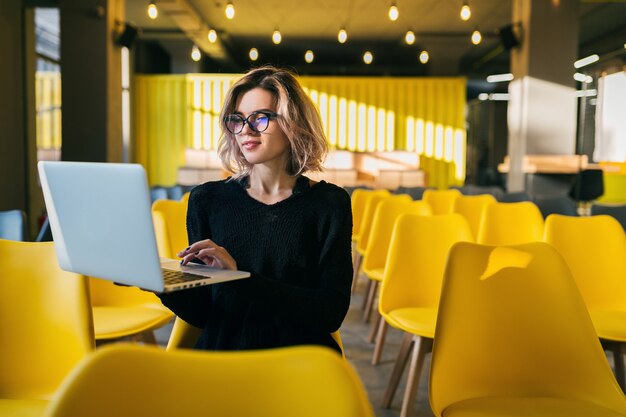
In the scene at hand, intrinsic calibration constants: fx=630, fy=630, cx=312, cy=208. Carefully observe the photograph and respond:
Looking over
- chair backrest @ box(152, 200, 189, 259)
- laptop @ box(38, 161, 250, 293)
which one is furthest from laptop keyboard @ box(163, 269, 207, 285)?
chair backrest @ box(152, 200, 189, 259)

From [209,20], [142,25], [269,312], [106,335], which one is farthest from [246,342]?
[142,25]

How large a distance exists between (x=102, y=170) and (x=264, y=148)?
48 cm

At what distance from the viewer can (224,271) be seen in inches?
49.4

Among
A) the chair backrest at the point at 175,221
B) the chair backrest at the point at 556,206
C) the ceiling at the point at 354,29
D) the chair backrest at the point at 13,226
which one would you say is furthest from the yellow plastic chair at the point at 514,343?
the ceiling at the point at 354,29

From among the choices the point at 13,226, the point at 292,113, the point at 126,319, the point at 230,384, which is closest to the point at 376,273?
the point at 126,319

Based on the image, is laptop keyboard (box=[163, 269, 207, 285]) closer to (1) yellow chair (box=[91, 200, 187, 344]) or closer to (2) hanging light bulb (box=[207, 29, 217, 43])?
(1) yellow chair (box=[91, 200, 187, 344])

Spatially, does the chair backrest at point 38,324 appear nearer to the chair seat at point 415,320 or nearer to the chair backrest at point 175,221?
the chair seat at point 415,320

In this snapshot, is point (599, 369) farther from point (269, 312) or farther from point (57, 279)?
point (57, 279)

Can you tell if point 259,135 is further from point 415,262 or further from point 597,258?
point 597,258

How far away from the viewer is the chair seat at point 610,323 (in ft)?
7.50

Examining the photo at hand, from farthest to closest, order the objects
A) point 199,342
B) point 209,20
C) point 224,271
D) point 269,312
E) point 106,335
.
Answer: point 209,20 < point 106,335 < point 199,342 < point 269,312 < point 224,271

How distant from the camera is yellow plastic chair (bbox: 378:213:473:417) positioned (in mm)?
2656

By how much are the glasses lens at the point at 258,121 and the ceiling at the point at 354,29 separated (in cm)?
903

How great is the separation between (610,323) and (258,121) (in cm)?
166
